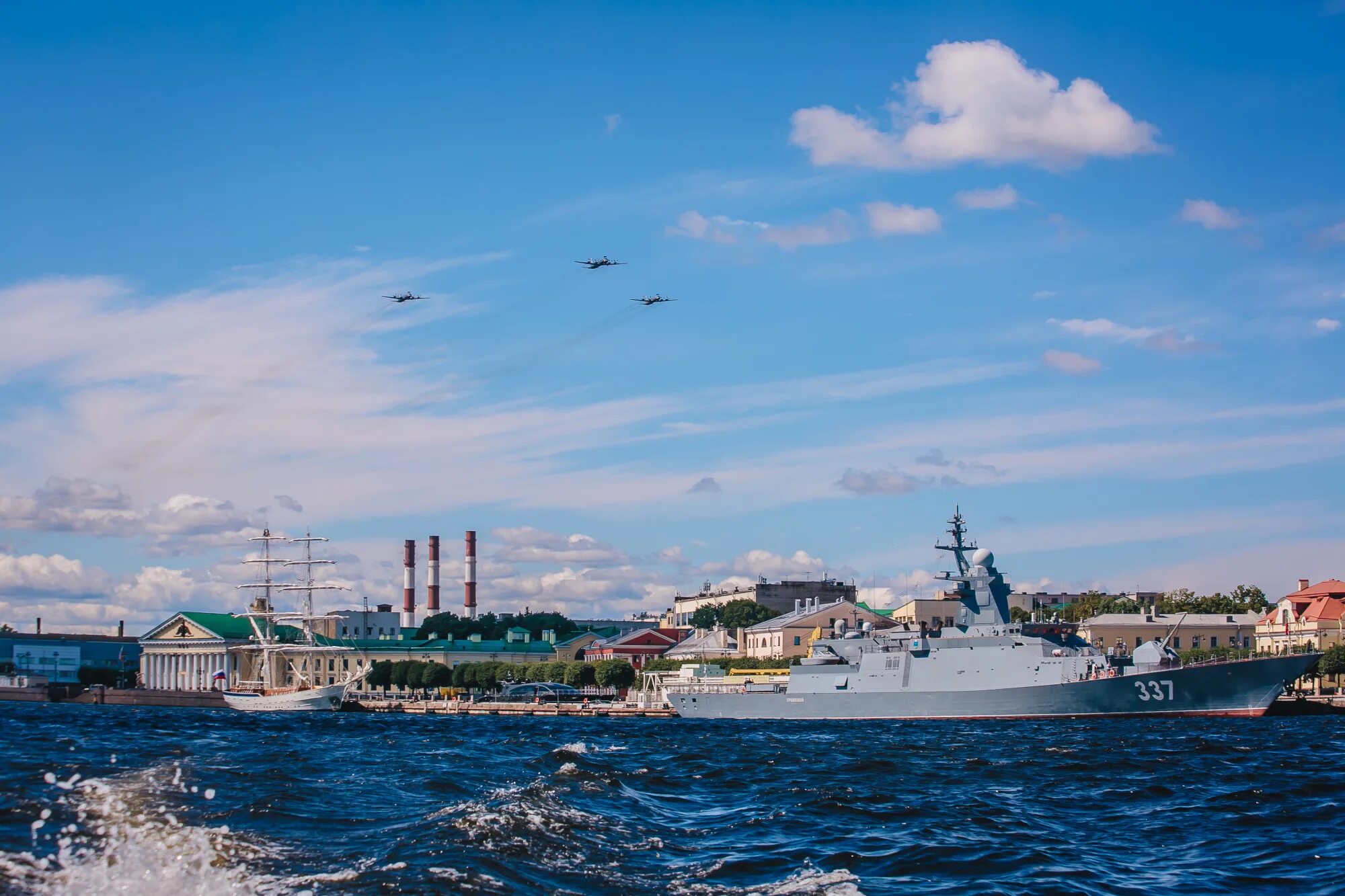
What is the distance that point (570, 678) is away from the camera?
110 meters

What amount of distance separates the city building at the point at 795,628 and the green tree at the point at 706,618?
1459 centimetres

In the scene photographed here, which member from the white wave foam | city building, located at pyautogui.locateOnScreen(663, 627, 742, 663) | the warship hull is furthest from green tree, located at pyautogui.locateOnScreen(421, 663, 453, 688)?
the white wave foam

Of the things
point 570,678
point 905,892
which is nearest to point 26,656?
point 570,678

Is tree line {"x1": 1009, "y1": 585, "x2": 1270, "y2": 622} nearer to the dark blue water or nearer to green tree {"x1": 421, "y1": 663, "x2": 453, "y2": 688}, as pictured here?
green tree {"x1": 421, "y1": 663, "x2": 453, "y2": 688}

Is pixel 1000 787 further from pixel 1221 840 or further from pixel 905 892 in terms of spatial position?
pixel 905 892

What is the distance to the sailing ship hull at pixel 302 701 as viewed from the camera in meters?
101

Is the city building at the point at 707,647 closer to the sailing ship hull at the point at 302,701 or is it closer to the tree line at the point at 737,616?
the tree line at the point at 737,616

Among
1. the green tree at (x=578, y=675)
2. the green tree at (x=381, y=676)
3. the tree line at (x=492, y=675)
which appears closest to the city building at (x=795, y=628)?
the tree line at (x=492, y=675)

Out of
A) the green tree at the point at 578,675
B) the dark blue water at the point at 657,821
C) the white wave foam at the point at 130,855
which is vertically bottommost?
the green tree at the point at 578,675

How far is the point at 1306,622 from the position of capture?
9525 cm

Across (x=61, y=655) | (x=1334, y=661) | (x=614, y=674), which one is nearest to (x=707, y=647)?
(x=614, y=674)

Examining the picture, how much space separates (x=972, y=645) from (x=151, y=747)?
4103cm

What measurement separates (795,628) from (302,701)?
42126 mm

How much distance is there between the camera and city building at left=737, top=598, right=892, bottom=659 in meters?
117
